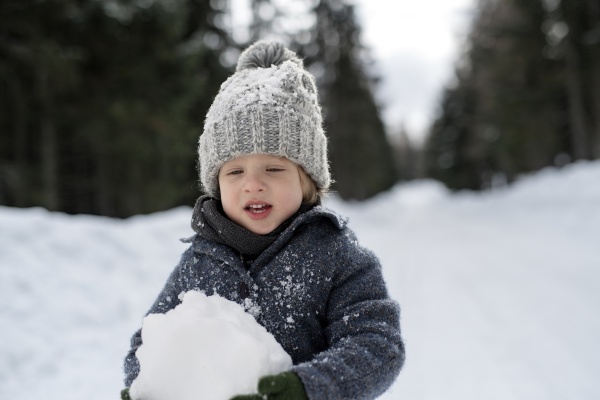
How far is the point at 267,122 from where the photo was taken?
5.80ft

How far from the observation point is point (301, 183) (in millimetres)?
1896

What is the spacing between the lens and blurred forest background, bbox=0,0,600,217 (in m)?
9.76

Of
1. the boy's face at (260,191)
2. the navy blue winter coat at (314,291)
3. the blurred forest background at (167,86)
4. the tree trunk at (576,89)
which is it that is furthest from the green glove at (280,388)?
the tree trunk at (576,89)

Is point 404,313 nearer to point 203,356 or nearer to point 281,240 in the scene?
point 281,240

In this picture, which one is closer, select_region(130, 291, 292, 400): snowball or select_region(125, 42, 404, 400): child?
select_region(130, 291, 292, 400): snowball

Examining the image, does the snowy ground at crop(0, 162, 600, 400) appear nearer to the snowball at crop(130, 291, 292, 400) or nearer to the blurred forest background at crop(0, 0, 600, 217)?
the snowball at crop(130, 291, 292, 400)

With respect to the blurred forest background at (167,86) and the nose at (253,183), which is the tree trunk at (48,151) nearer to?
the blurred forest background at (167,86)

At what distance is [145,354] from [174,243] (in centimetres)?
489

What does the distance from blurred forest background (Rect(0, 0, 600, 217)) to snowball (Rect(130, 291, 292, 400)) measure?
165 centimetres

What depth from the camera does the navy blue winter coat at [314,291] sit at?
4.99 feet

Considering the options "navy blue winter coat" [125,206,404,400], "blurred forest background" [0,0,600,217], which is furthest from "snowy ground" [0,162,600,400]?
"blurred forest background" [0,0,600,217]

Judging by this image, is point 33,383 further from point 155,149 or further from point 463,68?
point 463,68

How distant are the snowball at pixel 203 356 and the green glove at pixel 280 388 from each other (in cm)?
5

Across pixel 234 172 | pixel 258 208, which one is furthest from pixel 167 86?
pixel 258 208
